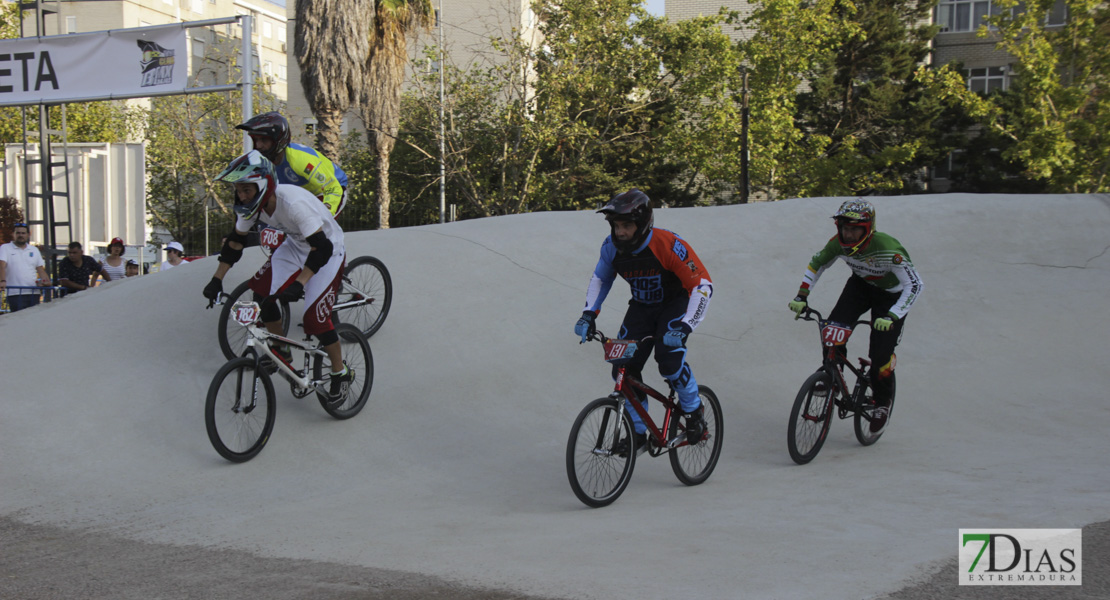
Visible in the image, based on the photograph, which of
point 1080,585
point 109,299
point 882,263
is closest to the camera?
point 1080,585

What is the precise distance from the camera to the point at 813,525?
5.10 m

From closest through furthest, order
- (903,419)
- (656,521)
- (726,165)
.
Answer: (656,521)
(903,419)
(726,165)

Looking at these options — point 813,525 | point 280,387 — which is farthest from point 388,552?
point 280,387

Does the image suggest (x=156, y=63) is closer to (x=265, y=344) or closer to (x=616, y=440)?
(x=265, y=344)

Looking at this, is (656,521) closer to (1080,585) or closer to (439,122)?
(1080,585)

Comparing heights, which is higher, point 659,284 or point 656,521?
point 659,284

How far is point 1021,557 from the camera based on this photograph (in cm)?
443

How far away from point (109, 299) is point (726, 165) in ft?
81.1

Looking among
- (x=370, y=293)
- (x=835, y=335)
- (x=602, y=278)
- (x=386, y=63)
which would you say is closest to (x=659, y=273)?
(x=602, y=278)

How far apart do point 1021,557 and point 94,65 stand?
12872 mm

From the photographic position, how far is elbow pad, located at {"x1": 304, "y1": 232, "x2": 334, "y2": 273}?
20.7 feet

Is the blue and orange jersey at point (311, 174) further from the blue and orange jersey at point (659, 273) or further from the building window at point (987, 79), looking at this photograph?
the building window at point (987, 79)

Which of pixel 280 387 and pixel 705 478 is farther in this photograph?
pixel 280 387

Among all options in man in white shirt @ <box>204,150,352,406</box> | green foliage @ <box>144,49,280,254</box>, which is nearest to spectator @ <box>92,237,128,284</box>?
man in white shirt @ <box>204,150,352,406</box>
